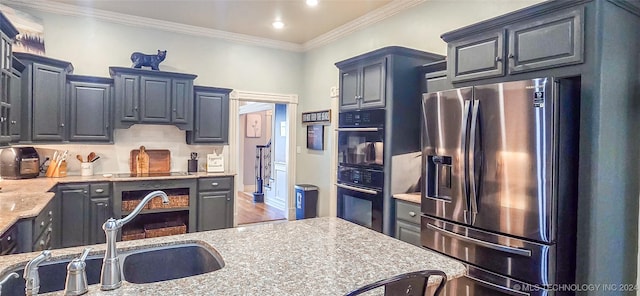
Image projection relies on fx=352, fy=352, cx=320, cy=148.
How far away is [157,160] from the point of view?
189 inches

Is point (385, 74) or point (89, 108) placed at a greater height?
point (385, 74)

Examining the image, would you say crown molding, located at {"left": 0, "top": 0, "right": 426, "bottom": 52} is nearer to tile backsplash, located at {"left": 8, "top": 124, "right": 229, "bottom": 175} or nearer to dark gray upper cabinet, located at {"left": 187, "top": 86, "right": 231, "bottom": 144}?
dark gray upper cabinet, located at {"left": 187, "top": 86, "right": 231, "bottom": 144}

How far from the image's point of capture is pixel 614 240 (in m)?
2.12

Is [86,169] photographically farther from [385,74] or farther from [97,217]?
[385,74]

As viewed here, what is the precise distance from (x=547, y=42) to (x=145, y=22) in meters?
4.59

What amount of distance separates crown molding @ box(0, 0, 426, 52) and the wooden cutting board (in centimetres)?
167

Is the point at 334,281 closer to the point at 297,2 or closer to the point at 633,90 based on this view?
the point at 633,90

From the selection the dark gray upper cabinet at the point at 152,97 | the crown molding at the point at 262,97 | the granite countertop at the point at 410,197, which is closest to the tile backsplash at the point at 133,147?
the dark gray upper cabinet at the point at 152,97

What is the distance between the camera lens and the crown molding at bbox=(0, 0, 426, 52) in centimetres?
404

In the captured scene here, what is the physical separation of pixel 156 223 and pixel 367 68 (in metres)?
3.20

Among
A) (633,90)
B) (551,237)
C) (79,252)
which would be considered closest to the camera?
(79,252)

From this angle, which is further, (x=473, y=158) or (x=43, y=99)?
(x=43, y=99)

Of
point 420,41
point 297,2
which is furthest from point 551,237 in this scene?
point 297,2

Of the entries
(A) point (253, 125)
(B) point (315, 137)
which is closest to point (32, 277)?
(B) point (315, 137)
